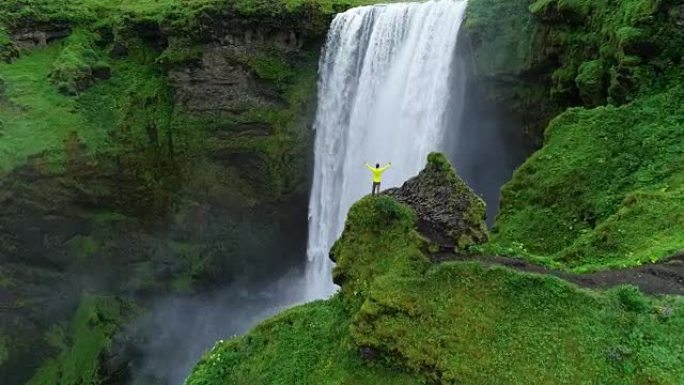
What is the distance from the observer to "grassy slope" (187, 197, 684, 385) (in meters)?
7.22

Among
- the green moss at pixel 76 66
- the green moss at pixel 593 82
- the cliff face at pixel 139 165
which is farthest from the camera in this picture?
the green moss at pixel 76 66

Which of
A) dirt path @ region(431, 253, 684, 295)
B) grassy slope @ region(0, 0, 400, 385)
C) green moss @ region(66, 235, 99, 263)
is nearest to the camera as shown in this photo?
dirt path @ region(431, 253, 684, 295)

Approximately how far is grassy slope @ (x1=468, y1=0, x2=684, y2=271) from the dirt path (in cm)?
50

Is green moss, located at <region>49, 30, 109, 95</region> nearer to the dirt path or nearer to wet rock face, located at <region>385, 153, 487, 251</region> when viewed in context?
wet rock face, located at <region>385, 153, 487, 251</region>

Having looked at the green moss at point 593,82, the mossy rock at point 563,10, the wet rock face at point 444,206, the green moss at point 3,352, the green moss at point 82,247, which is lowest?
the green moss at point 3,352

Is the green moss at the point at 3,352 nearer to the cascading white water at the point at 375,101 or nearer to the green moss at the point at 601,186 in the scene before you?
the cascading white water at the point at 375,101

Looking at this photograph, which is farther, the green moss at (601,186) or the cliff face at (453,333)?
the green moss at (601,186)

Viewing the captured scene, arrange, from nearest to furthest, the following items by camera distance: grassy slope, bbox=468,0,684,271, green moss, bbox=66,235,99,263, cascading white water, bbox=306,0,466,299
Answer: grassy slope, bbox=468,0,684,271 < cascading white water, bbox=306,0,466,299 < green moss, bbox=66,235,99,263

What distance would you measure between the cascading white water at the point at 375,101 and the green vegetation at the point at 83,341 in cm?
856

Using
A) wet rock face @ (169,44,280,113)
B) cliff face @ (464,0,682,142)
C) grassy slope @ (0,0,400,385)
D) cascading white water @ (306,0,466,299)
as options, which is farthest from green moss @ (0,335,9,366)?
cliff face @ (464,0,682,142)

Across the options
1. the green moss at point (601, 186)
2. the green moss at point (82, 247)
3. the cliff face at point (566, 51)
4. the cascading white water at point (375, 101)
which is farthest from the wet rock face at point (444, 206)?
the green moss at point (82, 247)

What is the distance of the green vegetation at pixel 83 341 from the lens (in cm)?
2380

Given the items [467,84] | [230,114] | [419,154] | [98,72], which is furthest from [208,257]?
[467,84]

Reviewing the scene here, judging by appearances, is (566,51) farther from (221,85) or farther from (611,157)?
(221,85)
